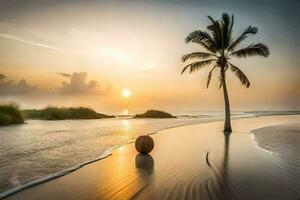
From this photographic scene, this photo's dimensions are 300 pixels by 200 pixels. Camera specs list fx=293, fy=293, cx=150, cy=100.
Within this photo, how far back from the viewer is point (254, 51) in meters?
17.0

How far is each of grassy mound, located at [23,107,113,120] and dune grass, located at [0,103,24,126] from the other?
11674 mm

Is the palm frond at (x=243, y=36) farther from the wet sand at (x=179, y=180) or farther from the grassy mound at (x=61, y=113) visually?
the grassy mound at (x=61, y=113)

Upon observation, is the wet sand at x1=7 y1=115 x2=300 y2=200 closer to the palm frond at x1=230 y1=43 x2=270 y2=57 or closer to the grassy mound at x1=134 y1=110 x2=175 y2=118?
the palm frond at x1=230 y1=43 x2=270 y2=57

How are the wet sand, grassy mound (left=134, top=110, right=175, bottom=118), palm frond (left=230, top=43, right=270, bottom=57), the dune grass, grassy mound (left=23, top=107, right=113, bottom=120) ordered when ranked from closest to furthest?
the wet sand → palm frond (left=230, top=43, right=270, bottom=57) → the dune grass → grassy mound (left=23, top=107, right=113, bottom=120) → grassy mound (left=134, top=110, right=175, bottom=118)

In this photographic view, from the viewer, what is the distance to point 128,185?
185 inches

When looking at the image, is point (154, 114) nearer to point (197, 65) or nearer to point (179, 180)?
point (197, 65)

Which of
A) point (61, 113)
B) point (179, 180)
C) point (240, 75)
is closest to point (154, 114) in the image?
point (61, 113)

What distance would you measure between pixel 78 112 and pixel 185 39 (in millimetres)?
26398

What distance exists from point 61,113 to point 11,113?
13.9 m

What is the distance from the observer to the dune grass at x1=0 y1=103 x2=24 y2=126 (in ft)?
77.6

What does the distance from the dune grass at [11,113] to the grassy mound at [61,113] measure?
460 inches

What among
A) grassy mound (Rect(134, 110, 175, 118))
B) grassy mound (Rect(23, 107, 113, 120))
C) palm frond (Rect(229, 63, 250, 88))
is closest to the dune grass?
grassy mound (Rect(23, 107, 113, 120))

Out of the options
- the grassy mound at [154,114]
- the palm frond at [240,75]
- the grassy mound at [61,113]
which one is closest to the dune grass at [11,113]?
the grassy mound at [61,113]

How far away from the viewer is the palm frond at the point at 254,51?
661 inches
